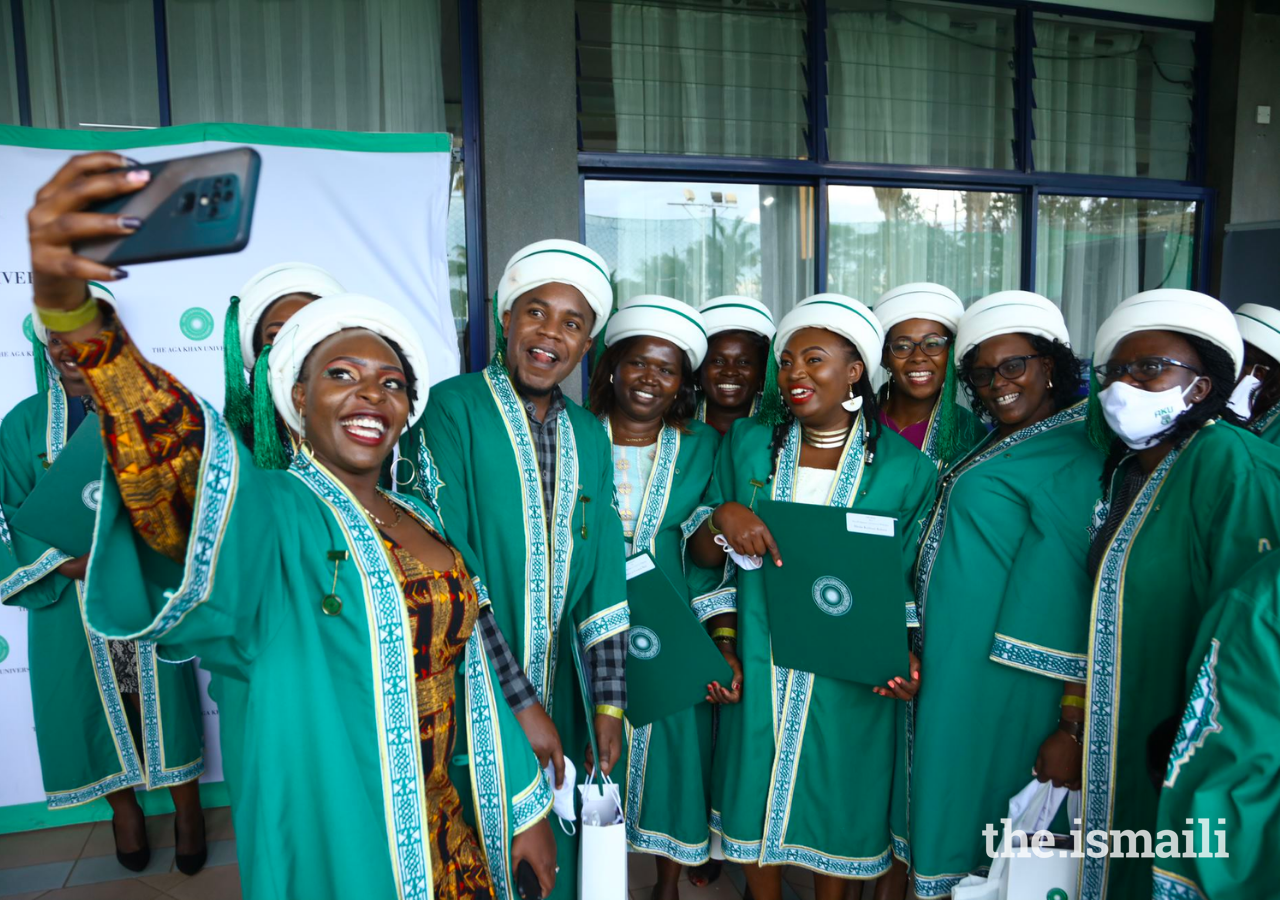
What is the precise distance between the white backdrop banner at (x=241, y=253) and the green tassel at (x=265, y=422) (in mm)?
2249

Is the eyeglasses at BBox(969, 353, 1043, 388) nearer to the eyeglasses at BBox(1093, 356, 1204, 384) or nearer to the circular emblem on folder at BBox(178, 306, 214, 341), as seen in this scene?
the eyeglasses at BBox(1093, 356, 1204, 384)

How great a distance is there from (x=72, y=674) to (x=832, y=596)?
3.12m

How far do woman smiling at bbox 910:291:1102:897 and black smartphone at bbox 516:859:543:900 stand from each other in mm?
1346

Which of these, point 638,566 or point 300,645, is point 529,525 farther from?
point 300,645

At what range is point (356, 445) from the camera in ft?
5.70

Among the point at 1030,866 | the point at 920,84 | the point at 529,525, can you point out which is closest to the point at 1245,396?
the point at 1030,866

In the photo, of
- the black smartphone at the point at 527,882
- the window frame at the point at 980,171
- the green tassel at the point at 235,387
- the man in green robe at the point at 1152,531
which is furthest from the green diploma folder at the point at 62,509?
the window frame at the point at 980,171

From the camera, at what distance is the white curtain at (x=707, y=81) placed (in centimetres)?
495

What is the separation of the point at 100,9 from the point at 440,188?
6.28 feet

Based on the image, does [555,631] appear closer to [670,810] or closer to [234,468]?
[670,810]

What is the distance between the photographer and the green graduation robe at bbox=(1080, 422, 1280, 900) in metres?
→ 1.90

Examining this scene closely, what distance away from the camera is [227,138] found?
3895mm

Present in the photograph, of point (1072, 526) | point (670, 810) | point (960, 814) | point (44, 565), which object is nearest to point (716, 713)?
point (670, 810)

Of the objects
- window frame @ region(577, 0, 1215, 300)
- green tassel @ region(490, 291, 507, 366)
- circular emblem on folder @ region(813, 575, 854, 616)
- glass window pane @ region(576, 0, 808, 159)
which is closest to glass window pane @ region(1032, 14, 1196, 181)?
window frame @ region(577, 0, 1215, 300)
